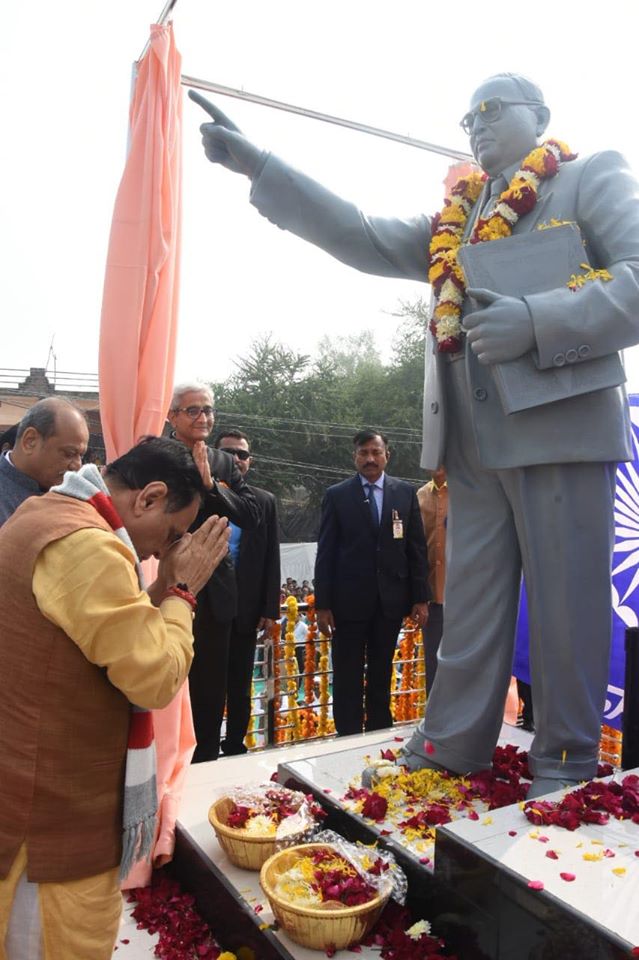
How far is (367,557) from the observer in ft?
14.4

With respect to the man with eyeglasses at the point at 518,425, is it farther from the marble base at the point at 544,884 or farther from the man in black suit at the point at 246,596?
the man in black suit at the point at 246,596

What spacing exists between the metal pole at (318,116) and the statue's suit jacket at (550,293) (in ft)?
6.45

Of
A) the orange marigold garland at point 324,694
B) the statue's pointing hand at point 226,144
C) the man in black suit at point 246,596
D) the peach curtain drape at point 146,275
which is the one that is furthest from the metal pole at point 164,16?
the orange marigold garland at point 324,694

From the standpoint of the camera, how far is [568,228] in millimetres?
2359

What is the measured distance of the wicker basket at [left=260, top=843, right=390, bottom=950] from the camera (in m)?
1.89

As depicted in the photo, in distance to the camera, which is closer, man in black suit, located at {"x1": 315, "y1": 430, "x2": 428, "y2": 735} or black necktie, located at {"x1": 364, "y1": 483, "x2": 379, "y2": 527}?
man in black suit, located at {"x1": 315, "y1": 430, "x2": 428, "y2": 735}

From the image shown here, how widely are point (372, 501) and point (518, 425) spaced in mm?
2182

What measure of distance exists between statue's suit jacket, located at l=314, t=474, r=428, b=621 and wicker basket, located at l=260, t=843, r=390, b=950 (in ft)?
7.75

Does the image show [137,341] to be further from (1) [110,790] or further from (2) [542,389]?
(1) [110,790]

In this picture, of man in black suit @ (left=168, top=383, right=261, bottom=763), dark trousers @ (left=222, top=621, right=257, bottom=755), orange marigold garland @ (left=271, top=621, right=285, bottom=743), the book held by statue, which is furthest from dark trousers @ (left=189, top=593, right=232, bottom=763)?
the book held by statue

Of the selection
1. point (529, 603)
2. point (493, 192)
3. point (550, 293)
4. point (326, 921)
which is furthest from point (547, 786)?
point (493, 192)

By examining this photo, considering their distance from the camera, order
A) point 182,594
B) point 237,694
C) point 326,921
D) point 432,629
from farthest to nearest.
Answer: point 432,629
point 237,694
point 326,921
point 182,594

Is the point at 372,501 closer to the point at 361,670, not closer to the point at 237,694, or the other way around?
the point at 361,670

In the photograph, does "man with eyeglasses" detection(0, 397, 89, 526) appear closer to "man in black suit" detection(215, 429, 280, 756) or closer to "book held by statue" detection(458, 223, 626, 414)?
"man in black suit" detection(215, 429, 280, 756)
